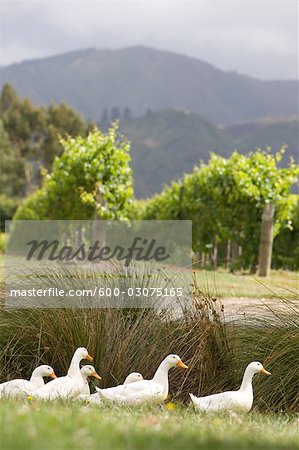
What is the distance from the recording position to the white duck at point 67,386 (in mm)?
5609

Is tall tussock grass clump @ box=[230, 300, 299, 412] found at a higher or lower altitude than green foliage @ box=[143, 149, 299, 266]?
lower

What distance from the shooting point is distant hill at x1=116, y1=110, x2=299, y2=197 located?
349 ft

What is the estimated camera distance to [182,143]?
10969cm

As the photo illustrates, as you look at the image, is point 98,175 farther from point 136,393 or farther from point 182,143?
point 182,143

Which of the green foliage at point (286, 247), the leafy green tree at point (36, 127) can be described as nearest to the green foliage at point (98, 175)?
the green foliage at point (286, 247)

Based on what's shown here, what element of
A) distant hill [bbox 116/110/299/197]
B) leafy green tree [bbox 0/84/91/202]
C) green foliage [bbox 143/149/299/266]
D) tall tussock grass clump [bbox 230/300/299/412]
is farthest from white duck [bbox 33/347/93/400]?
distant hill [bbox 116/110/299/197]

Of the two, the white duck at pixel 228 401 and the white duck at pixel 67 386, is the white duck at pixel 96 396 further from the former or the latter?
the white duck at pixel 228 401

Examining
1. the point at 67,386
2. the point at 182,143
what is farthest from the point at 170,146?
the point at 67,386

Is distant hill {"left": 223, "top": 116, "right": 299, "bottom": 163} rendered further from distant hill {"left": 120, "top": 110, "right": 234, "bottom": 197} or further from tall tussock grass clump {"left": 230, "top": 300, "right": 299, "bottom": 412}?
tall tussock grass clump {"left": 230, "top": 300, "right": 299, "bottom": 412}

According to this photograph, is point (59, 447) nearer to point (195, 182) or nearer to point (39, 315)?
point (39, 315)

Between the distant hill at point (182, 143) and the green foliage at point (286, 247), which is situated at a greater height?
the distant hill at point (182, 143)

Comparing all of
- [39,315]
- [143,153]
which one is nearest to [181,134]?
[143,153]

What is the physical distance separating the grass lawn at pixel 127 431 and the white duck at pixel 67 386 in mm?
594

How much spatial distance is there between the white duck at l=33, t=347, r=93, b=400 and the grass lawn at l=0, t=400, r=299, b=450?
1.95 feet
